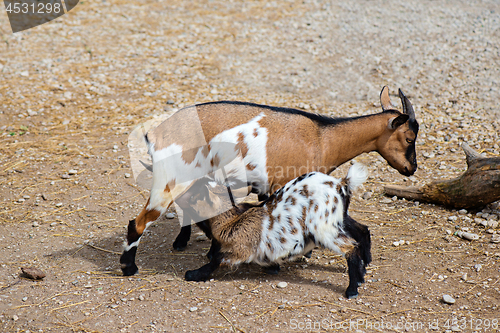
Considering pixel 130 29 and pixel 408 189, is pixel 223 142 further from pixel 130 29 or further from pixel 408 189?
pixel 130 29

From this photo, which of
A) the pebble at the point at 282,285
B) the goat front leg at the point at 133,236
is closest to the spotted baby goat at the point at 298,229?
the pebble at the point at 282,285

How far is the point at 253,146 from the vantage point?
4156mm

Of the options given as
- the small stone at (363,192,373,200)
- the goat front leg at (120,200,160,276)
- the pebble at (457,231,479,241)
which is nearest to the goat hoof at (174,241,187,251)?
the goat front leg at (120,200,160,276)

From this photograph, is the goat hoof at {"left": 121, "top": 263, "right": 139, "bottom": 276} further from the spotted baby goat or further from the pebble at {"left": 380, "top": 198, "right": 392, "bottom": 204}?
the pebble at {"left": 380, "top": 198, "right": 392, "bottom": 204}

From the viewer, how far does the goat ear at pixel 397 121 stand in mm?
4344

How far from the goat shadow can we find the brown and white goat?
0.20 meters

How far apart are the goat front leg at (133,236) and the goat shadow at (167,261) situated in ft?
0.37

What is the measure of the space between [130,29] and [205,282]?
7662 millimetres

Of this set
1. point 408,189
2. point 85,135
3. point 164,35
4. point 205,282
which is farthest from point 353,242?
point 164,35

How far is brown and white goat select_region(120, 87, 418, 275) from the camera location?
3.93m

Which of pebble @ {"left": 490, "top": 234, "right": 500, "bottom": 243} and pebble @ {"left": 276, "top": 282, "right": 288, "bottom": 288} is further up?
pebble @ {"left": 490, "top": 234, "right": 500, "bottom": 243}

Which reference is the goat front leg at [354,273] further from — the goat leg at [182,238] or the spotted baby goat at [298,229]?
the goat leg at [182,238]

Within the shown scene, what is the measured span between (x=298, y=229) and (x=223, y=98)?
430 cm

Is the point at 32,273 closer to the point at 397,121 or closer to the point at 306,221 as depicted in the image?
the point at 306,221
